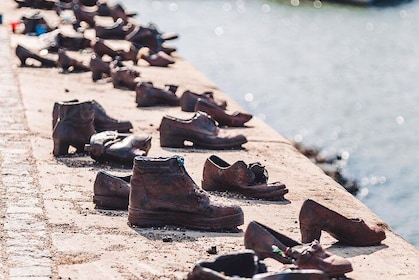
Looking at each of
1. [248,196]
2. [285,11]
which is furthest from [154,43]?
[285,11]

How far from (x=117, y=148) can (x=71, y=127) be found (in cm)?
41

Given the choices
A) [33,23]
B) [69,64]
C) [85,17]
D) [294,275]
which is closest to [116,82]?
[69,64]

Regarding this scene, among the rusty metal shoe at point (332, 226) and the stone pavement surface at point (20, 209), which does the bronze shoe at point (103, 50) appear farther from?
the rusty metal shoe at point (332, 226)

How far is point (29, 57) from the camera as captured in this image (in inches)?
465

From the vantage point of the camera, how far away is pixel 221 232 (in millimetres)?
5797

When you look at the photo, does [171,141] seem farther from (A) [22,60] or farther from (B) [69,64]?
(A) [22,60]

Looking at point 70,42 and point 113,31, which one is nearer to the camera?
point 70,42

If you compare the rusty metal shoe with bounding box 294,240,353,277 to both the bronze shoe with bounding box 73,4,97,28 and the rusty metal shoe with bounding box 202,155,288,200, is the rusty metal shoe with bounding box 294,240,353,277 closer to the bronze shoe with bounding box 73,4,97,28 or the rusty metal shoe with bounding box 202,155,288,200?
the rusty metal shoe with bounding box 202,155,288,200

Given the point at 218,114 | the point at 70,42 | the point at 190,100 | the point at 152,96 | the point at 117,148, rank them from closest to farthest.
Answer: the point at 117,148
the point at 218,114
the point at 190,100
the point at 152,96
the point at 70,42

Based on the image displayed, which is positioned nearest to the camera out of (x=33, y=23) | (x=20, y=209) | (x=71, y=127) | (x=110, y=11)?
(x=20, y=209)

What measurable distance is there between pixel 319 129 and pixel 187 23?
13347 mm

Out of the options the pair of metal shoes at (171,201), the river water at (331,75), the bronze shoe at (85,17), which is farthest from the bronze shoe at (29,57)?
the pair of metal shoes at (171,201)

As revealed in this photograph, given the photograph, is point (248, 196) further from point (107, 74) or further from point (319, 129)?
point (319, 129)

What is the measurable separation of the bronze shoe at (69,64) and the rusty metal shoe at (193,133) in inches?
157
